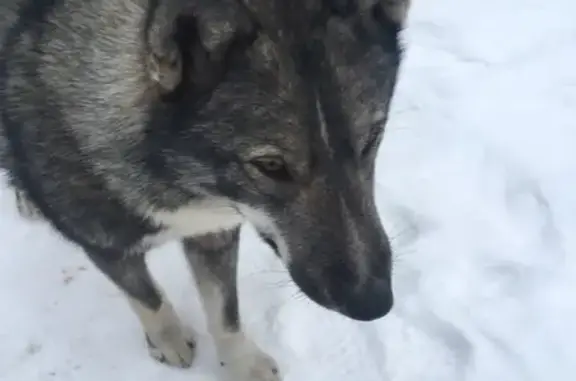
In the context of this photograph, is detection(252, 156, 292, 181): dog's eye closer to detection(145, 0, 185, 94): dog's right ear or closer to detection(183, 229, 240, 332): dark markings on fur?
detection(145, 0, 185, 94): dog's right ear

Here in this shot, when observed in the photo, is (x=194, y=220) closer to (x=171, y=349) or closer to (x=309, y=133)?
(x=309, y=133)

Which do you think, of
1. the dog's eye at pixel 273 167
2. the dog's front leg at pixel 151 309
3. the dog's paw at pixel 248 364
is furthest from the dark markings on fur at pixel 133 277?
the dog's eye at pixel 273 167

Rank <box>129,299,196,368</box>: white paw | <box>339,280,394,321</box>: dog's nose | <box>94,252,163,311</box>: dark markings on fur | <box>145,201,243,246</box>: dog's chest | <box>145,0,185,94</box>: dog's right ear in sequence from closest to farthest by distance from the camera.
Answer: <box>145,0,185,94</box>: dog's right ear
<box>339,280,394,321</box>: dog's nose
<box>145,201,243,246</box>: dog's chest
<box>94,252,163,311</box>: dark markings on fur
<box>129,299,196,368</box>: white paw

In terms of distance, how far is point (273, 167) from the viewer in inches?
59.4

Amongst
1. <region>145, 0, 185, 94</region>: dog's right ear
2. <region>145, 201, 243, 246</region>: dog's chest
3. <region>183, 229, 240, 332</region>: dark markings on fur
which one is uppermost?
<region>145, 0, 185, 94</region>: dog's right ear

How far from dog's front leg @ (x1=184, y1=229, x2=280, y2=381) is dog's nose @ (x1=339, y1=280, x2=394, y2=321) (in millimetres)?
495

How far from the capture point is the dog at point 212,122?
1.44 m

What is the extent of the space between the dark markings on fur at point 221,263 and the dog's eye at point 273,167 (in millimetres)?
513

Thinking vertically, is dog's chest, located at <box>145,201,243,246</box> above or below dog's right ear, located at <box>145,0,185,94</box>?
below

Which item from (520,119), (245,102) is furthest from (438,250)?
(245,102)

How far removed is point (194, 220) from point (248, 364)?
56 centimetres

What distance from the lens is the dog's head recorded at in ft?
4.73

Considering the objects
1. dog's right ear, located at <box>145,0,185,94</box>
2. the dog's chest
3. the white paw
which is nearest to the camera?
dog's right ear, located at <box>145,0,185,94</box>

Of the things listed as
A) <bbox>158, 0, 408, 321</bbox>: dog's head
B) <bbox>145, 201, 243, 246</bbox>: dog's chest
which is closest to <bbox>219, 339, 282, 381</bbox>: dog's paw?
<bbox>145, 201, 243, 246</bbox>: dog's chest
